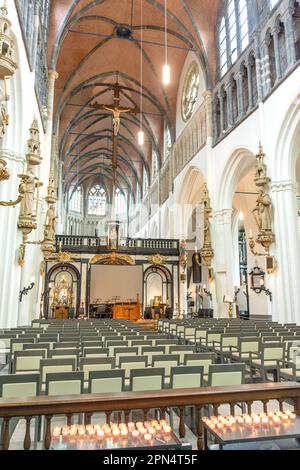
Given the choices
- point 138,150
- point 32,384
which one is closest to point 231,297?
point 32,384

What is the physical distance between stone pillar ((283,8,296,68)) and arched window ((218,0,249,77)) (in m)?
3.47

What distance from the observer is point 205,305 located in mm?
25578

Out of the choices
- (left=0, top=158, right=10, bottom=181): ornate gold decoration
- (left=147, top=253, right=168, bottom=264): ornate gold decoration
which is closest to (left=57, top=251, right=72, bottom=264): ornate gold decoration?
(left=147, top=253, right=168, bottom=264): ornate gold decoration

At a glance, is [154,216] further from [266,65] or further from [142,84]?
[266,65]

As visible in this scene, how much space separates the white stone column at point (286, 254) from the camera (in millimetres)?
11286

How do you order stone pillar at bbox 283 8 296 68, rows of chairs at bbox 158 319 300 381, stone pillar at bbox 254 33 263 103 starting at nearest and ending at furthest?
1. rows of chairs at bbox 158 319 300 381
2. stone pillar at bbox 283 8 296 68
3. stone pillar at bbox 254 33 263 103

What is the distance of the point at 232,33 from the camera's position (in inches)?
666

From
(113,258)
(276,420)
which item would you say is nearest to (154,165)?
(113,258)

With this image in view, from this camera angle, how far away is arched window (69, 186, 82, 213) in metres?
44.5

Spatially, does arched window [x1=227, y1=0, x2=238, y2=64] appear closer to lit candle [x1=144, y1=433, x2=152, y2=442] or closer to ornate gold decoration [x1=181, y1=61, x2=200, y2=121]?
ornate gold decoration [x1=181, y1=61, x2=200, y2=121]

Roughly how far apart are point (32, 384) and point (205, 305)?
2310cm

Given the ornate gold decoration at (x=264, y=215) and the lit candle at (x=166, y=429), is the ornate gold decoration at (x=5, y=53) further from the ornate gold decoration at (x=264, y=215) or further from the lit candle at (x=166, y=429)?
the ornate gold decoration at (x=264, y=215)

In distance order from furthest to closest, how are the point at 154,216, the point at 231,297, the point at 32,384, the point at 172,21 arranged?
the point at 154,216 → the point at 172,21 → the point at 231,297 → the point at 32,384

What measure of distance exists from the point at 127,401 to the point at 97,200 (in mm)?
45933
